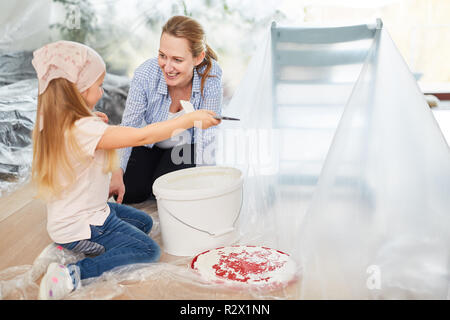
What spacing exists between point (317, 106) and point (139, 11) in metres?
2.14

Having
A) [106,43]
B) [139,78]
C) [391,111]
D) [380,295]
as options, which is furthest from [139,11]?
[380,295]

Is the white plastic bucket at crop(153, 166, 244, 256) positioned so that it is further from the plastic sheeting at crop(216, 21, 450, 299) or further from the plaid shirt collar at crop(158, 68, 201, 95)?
the plaid shirt collar at crop(158, 68, 201, 95)

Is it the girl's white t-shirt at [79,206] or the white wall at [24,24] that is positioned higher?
the white wall at [24,24]

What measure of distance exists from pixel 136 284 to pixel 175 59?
754mm

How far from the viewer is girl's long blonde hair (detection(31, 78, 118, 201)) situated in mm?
1132

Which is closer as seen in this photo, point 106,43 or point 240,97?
point 240,97

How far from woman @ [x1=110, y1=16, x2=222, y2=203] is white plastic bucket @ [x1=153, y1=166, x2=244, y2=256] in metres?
0.26

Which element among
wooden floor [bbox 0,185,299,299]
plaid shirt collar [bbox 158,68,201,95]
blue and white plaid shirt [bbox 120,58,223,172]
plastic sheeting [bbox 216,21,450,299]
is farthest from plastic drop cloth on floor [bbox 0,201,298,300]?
plaid shirt collar [bbox 158,68,201,95]

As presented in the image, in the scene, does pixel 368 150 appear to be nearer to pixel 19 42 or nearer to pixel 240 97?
pixel 240 97

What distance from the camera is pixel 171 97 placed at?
67.7 inches

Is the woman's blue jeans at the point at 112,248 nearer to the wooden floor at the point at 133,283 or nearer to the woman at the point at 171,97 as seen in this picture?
the wooden floor at the point at 133,283

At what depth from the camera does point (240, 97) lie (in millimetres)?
1631

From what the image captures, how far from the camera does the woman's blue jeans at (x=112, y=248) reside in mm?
1190

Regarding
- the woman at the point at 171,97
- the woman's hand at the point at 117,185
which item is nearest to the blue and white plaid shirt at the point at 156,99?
the woman at the point at 171,97
